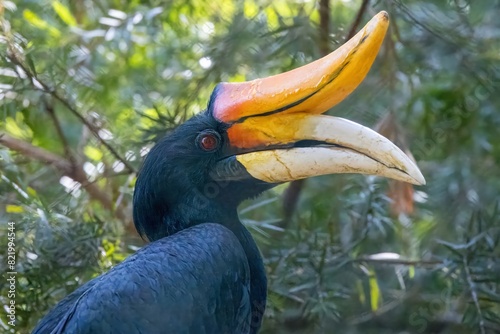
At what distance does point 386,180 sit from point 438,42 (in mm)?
614

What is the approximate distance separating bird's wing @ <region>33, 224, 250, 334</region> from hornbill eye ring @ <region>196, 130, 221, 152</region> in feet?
0.73

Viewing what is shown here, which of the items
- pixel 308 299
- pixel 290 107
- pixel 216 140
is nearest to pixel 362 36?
pixel 290 107

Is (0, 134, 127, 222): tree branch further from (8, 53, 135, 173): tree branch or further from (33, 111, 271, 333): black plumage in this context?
(33, 111, 271, 333): black plumage

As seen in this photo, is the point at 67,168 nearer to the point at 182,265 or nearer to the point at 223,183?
the point at 223,183

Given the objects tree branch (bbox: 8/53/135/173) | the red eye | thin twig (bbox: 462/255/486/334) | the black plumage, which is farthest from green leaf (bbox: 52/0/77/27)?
thin twig (bbox: 462/255/486/334)

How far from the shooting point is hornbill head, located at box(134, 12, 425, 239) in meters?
2.07

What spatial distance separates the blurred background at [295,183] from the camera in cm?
286

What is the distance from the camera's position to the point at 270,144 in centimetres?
224

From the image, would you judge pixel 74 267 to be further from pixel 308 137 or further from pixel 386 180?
pixel 386 180

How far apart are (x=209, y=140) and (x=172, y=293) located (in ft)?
1.66

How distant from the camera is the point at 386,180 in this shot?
3.44m

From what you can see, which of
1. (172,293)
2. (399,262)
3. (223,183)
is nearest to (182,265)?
(172,293)

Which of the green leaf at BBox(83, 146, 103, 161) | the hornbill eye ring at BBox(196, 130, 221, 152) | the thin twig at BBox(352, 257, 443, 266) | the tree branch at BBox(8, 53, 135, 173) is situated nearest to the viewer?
the hornbill eye ring at BBox(196, 130, 221, 152)

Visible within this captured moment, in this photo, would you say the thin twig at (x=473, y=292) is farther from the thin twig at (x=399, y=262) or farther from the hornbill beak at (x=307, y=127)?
the hornbill beak at (x=307, y=127)
